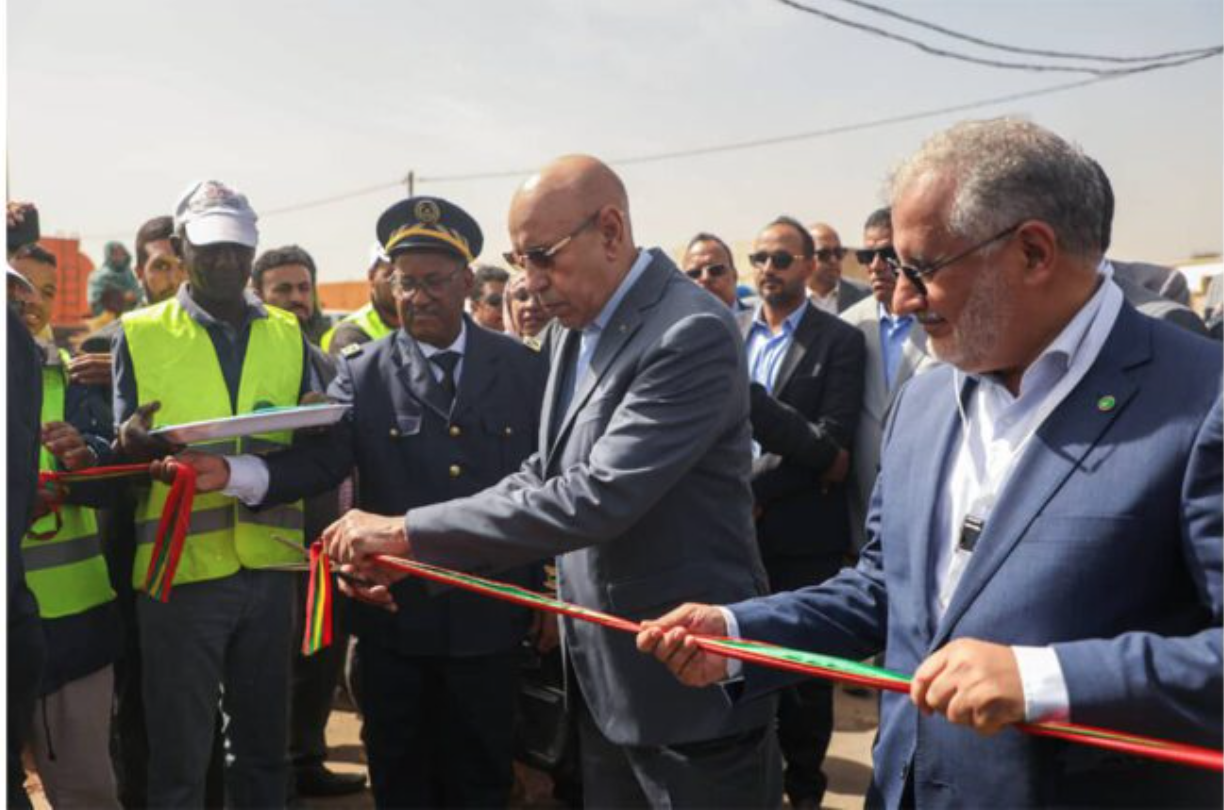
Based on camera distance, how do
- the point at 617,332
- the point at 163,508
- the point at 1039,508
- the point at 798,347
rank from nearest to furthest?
the point at 1039,508 < the point at 617,332 < the point at 163,508 < the point at 798,347

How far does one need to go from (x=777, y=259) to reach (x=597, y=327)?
271cm

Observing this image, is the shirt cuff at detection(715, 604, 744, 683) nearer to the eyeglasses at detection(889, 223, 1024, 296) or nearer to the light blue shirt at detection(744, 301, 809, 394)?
the eyeglasses at detection(889, 223, 1024, 296)

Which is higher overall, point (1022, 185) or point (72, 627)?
point (1022, 185)

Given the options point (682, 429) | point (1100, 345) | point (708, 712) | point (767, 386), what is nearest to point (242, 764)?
point (708, 712)

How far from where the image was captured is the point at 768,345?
558cm

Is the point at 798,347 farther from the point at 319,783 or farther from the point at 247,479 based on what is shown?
the point at 319,783

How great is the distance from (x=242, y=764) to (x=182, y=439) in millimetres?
1278

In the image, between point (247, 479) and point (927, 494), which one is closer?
point (927, 494)

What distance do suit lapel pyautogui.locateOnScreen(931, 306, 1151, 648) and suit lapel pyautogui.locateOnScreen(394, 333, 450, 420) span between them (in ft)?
8.28

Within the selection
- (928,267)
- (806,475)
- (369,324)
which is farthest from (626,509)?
(369,324)

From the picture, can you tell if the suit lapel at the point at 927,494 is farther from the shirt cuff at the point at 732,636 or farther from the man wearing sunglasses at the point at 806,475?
the man wearing sunglasses at the point at 806,475

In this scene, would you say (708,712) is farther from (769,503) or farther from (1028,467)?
(769,503)

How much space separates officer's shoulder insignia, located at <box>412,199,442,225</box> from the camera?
13.8 feet

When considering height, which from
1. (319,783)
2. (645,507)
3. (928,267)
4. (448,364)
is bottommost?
(319,783)
